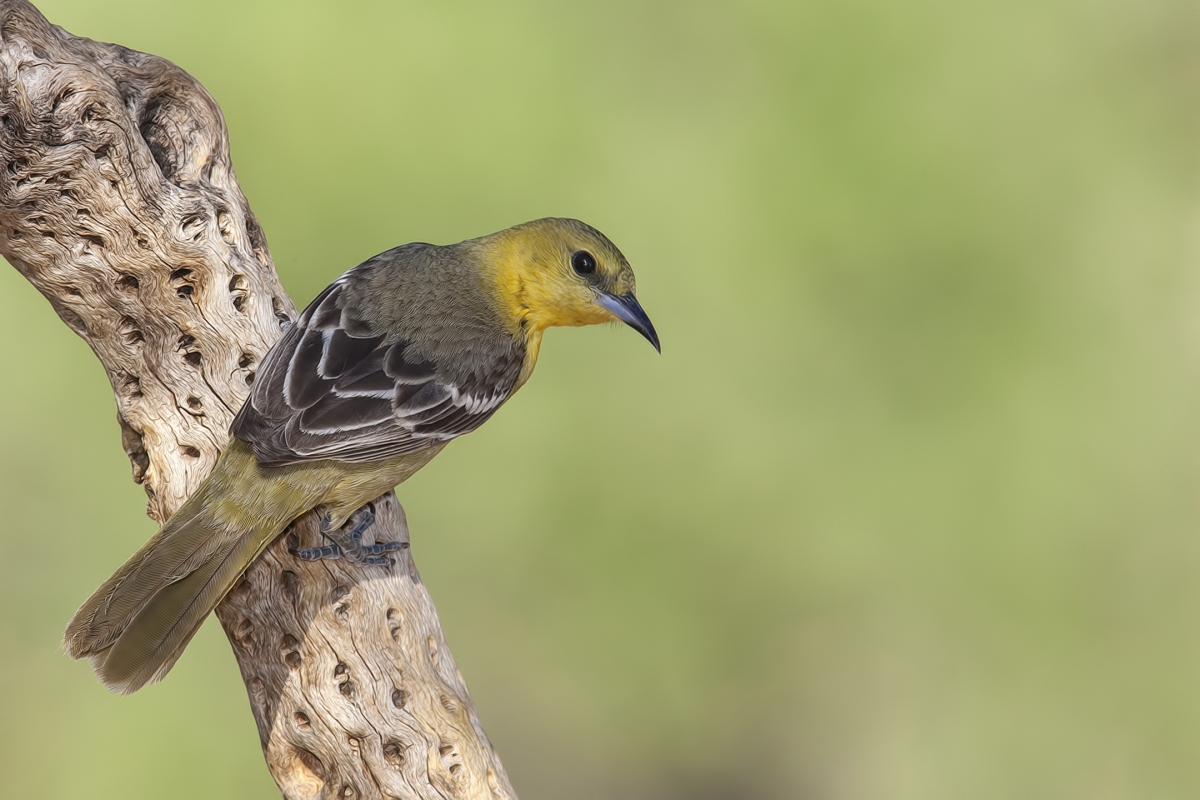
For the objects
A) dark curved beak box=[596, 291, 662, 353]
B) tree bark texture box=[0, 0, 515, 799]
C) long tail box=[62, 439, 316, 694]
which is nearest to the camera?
long tail box=[62, 439, 316, 694]

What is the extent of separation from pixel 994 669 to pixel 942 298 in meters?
2.10

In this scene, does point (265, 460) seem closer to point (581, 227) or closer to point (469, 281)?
point (469, 281)

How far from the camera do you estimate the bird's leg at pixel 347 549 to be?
11.4ft

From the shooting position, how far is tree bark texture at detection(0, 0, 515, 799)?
3.40 meters

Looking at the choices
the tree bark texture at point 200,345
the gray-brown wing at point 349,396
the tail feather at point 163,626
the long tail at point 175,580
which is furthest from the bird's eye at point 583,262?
the tail feather at point 163,626

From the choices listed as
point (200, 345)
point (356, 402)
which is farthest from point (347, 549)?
point (200, 345)

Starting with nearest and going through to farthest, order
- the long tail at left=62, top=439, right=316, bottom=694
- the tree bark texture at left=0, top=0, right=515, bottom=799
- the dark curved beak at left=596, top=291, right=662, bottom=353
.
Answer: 1. the long tail at left=62, top=439, right=316, bottom=694
2. the tree bark texture at left=0, top=0, right=515, bottom=799
3. the dark curved beak at left=596, top=291, right=662, bottom=353

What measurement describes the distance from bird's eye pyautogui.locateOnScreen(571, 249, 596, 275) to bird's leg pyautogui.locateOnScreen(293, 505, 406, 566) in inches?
46.5

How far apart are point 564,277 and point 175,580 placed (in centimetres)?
166

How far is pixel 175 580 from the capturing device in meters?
3.06

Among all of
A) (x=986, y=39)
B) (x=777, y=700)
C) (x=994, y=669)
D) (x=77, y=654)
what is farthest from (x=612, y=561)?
(x=986, y=39)

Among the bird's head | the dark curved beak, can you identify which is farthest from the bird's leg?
the dark curved beak

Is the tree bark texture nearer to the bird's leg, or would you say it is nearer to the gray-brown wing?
the bird's leg

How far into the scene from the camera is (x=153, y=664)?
3094mm
